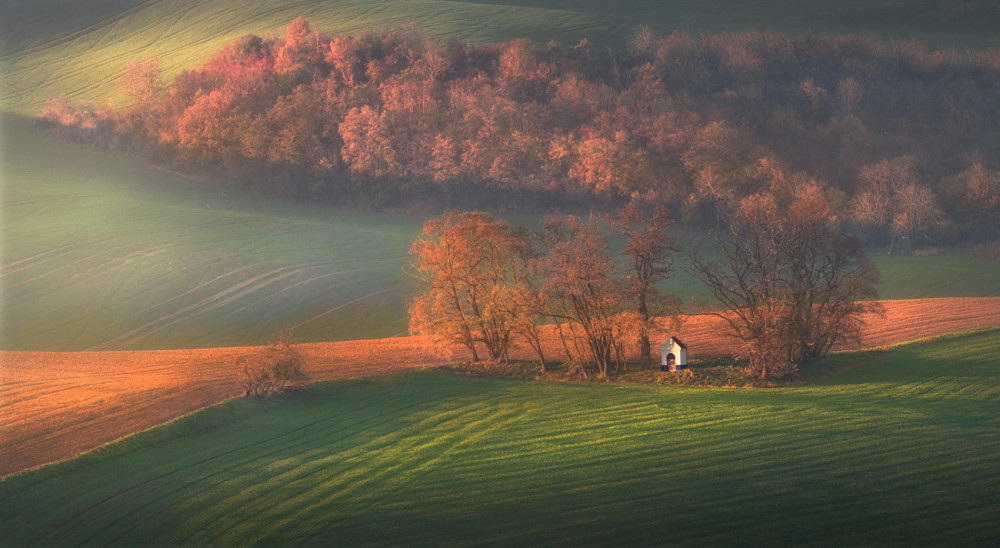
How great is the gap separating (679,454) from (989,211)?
5995 cm

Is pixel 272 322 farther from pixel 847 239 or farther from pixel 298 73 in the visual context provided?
pixel 298 73

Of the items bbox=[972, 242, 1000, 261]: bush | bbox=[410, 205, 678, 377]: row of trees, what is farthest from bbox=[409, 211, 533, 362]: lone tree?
bbox=[972, 242, 1000, 261]: bush

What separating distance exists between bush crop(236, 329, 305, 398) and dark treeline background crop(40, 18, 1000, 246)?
45.9 meters

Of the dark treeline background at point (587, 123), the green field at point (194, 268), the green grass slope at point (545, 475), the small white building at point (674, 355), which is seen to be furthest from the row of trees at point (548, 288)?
the dark treeline background at point (587, 123)

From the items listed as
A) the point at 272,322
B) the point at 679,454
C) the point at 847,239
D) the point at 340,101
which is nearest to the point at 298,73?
the point at 340,101

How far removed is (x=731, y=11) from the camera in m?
102

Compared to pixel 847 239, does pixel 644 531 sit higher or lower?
lower

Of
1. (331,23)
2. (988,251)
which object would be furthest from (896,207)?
(331,23)

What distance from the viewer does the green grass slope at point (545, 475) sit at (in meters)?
15.3

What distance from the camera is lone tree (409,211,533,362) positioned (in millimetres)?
35562

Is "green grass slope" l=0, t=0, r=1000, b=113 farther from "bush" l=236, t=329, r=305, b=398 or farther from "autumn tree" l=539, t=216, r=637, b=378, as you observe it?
"bush" l=236, t=329, r=305, b=398

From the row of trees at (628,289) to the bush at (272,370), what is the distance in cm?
757

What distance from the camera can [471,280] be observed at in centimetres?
3650

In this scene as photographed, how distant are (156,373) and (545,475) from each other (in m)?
20.3
